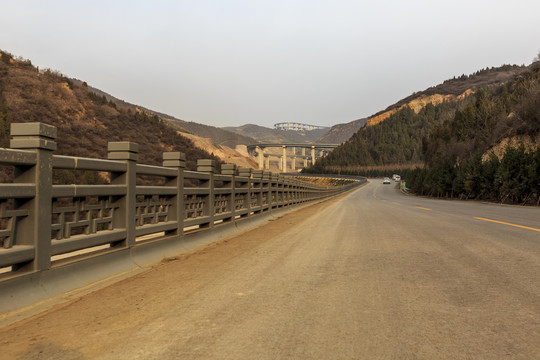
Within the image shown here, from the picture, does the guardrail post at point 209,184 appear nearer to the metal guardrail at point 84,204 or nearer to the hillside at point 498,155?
the metal guardrail at point 84,204

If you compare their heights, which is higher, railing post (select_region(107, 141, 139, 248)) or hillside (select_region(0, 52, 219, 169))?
hillside (select_region(0, 52, 219, 169))

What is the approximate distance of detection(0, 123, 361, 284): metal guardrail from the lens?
3.80 meters

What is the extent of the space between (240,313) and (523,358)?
234 centimetres

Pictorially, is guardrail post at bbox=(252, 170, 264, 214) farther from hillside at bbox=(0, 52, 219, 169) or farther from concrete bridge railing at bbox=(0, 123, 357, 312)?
hillside at bbox=(0, 52, 219, 169)

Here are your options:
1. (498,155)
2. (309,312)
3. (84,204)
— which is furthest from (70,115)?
(309,312)

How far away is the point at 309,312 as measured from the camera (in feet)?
11.8

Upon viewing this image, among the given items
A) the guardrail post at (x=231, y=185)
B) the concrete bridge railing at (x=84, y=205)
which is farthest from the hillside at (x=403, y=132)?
the concrete bridge railing at (x=84, y=205)

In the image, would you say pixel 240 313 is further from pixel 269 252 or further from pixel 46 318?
pixel 269 252

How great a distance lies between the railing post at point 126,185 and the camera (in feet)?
18.0

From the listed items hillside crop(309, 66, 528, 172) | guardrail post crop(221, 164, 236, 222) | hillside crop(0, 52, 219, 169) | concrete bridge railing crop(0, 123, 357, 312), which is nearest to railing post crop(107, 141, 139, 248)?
concrete bridge railing crop(0, 123, 357, 312)

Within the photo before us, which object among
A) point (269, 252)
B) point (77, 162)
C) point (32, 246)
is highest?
point (77, 162)

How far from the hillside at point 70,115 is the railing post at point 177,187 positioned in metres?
53.3

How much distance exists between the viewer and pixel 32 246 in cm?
387

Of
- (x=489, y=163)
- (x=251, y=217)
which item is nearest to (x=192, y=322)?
(x=251, y=217)
